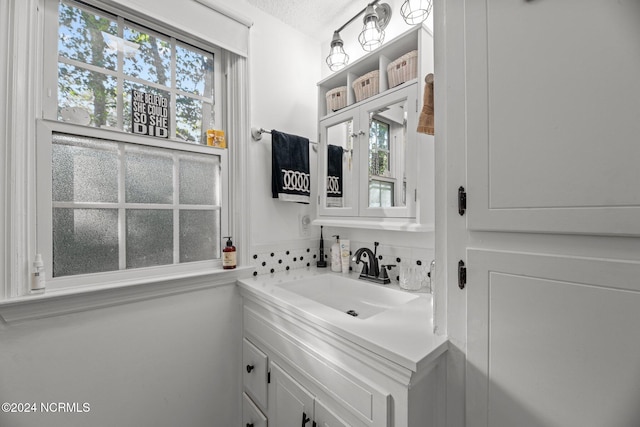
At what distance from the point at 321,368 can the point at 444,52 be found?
1.11 meters

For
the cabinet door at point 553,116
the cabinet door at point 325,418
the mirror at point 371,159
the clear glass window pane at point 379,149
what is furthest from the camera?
the clear glass window pane at point 379,149

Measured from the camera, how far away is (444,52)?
802 mm

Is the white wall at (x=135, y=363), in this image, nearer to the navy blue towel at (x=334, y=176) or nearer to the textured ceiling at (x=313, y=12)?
the navy blue towel at (x=334, y=176)

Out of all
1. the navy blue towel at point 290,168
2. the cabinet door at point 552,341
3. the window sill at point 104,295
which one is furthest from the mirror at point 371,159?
the window sill at point 104,295

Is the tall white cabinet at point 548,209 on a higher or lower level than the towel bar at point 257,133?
lower

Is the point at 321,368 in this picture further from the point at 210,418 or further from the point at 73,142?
the point at 73,142

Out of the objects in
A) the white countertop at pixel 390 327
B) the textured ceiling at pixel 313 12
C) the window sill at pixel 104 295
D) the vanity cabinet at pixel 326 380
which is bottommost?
the vanity cabinet at pixel 326 380

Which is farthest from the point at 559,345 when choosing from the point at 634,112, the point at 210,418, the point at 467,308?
the point at 210,418

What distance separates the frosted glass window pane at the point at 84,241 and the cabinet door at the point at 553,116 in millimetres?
1421

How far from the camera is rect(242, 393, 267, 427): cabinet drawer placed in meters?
1.26

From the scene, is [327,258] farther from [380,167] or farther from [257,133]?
[257,133]

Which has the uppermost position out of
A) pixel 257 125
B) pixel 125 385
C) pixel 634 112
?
pixel 257 125

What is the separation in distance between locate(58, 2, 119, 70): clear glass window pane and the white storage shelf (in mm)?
1043

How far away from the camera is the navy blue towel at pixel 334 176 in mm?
1530
